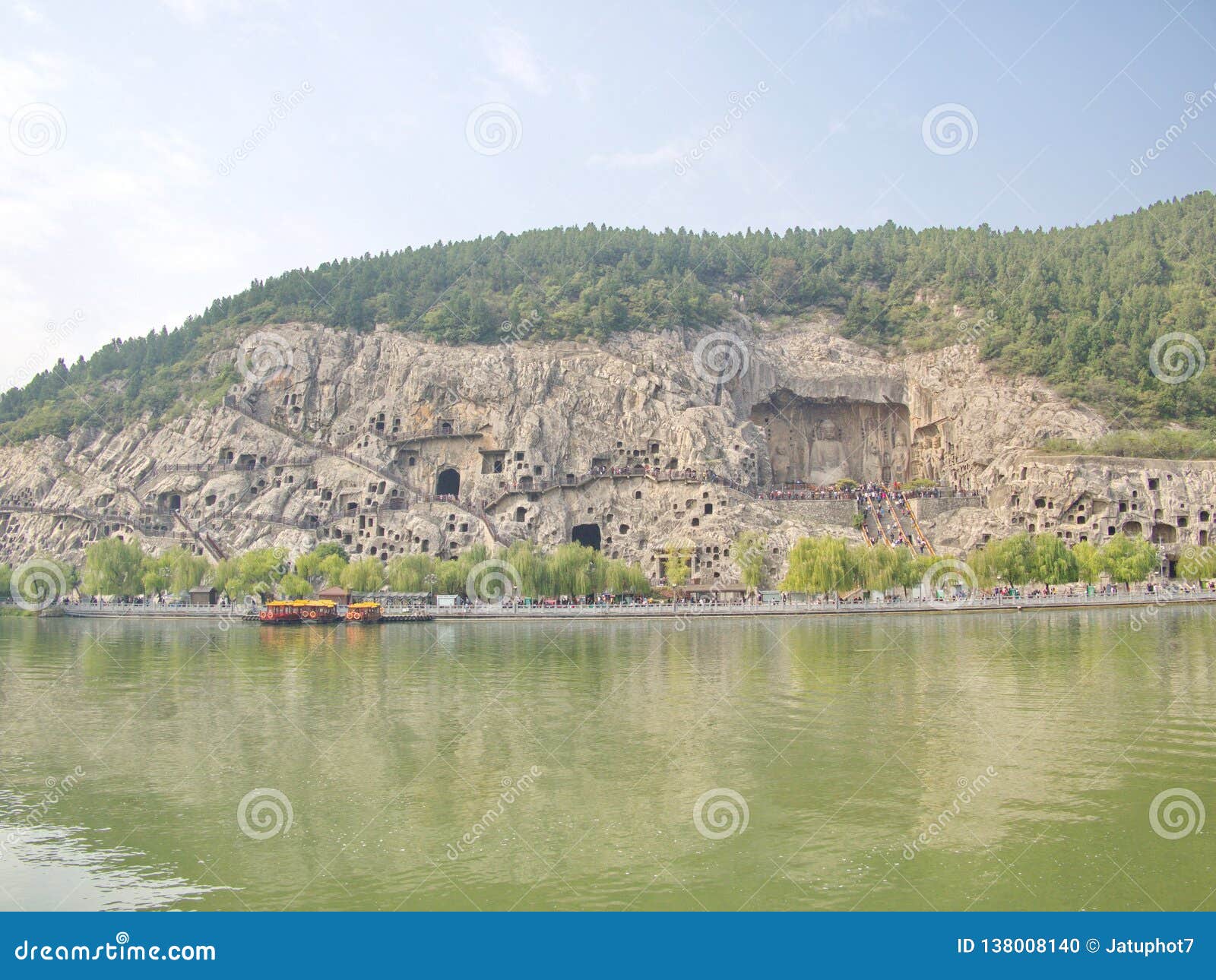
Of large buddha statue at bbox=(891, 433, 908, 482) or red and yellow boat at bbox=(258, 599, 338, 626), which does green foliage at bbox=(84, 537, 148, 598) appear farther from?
large buddha statue at bbox=(891, 433, 908, 482)

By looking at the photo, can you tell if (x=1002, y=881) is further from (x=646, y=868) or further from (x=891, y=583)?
(x=891, y=583)

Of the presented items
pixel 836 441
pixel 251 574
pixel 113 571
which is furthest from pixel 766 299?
pixel 113 571

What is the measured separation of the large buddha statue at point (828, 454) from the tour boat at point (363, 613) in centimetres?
4695

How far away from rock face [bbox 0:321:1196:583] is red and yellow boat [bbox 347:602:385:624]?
1409 cm

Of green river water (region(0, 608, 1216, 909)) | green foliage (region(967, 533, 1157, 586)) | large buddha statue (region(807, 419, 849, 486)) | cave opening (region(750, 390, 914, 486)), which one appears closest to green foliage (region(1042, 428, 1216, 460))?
green foliage (region(967, 533, 1157, 586))

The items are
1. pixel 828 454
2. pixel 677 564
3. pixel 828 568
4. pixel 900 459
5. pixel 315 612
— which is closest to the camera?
pixel 315 612

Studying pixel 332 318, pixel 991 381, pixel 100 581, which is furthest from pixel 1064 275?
pixel 100 581

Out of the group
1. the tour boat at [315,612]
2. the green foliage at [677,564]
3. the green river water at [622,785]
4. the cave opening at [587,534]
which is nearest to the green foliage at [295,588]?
the tour boat at [315,612]

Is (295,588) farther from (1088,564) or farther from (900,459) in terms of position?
(900,459)

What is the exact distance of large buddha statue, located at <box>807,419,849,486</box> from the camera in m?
91.2

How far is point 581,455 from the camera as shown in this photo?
77000mm

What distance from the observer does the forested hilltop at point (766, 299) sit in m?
81.9

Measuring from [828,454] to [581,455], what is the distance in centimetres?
2637

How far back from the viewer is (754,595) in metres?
62.6
